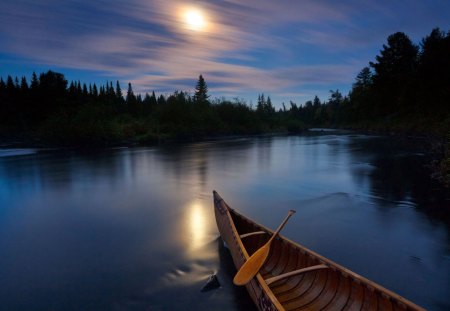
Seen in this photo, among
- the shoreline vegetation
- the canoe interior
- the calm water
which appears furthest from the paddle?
the shoreline vegetation

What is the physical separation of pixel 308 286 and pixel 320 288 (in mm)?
260

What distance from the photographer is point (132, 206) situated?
12.6 meters

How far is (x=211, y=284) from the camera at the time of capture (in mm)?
6094

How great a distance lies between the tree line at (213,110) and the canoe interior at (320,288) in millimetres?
34212

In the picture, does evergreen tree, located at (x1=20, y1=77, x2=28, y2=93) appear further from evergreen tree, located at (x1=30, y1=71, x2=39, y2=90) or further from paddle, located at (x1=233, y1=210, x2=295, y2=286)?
paddle, located at (x1=233, y1=210, x2=295, y2=286)

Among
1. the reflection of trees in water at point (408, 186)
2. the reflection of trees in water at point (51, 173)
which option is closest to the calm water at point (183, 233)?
the reflection of trees in water at point (408, 186)

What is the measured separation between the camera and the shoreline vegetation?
45.3 meters

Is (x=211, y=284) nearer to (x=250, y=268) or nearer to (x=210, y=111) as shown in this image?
(x=250, y=268)

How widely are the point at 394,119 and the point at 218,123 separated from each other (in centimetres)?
3857

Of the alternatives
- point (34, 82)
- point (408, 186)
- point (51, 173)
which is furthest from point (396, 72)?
point (34, 82)

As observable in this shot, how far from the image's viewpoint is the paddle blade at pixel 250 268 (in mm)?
4801

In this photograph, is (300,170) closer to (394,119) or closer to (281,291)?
(281,291)

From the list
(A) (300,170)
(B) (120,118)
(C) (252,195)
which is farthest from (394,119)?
(C) (252,195)

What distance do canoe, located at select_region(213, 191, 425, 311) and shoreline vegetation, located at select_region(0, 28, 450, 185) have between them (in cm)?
2154
